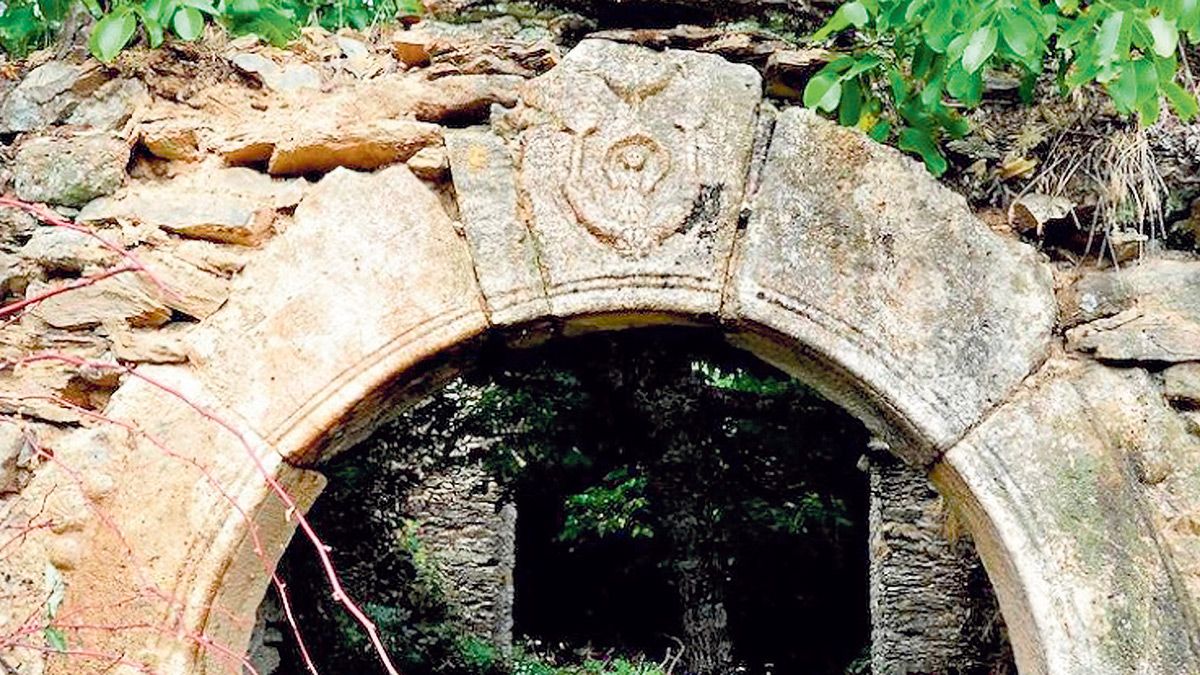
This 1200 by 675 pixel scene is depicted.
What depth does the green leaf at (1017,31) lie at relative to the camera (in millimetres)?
2158

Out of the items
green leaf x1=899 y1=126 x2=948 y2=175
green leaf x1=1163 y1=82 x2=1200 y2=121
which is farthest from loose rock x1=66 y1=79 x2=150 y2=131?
green leaf x1=1163 y1=82 x2=1200 y2=121

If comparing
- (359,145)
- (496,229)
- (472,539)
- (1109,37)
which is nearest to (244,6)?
(359,145)

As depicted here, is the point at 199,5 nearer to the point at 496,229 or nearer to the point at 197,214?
the point at 197,214

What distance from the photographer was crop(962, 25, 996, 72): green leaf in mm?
2154

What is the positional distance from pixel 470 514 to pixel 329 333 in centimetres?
692

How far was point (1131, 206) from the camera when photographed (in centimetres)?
249

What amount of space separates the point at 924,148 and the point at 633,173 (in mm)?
578

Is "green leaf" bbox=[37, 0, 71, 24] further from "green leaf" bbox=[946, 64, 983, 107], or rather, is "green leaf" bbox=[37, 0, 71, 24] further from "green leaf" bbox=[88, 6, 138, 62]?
Answer: "green leaf" bbox=[946, 64, 983, 107]

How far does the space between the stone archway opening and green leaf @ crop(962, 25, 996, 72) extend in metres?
0.75

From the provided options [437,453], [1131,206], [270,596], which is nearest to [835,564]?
[437,453]

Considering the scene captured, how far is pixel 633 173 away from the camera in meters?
2.41

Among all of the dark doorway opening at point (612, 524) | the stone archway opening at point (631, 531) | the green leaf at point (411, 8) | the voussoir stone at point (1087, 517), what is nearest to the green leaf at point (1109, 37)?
the voussoir stone at point (1087, 517)

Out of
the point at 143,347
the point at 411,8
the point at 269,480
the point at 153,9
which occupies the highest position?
the point at 411,8

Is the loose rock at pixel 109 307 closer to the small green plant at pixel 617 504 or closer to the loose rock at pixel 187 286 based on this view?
the loose rock at pixel 187 286
